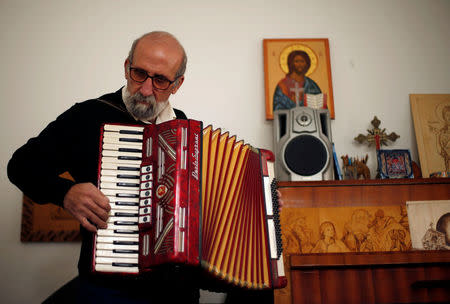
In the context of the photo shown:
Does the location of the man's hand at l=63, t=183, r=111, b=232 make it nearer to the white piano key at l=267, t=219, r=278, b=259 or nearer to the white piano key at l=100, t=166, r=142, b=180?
the white piano key at l=100, t=166, r=142, b=180

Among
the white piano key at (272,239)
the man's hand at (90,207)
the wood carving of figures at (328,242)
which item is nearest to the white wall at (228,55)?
the wood carving of figures at (328,242)

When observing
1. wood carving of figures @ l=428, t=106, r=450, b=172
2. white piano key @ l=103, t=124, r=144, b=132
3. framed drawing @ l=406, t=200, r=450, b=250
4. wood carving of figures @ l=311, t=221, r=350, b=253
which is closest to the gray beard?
white piano key @ l=103, t=124, r=144, b=132

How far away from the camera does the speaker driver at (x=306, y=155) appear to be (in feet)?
5.19

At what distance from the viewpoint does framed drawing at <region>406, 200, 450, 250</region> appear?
56.1 inches

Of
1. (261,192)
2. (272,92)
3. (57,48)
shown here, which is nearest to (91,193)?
(261,192)

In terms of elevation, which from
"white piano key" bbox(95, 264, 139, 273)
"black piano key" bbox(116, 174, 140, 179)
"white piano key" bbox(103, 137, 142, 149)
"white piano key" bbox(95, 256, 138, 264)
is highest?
"white piano key" bbox(103, 137, 142, 149)

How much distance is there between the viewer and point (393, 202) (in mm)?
1470

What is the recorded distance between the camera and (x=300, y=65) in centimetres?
205

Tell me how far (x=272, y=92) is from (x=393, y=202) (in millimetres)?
907

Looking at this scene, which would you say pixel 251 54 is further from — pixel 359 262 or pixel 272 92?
pixel 359 262

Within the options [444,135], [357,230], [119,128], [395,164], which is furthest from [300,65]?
[119,128]

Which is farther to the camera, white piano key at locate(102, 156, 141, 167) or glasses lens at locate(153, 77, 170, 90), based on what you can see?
glasses lens at locate(153, 77, 170, 90)

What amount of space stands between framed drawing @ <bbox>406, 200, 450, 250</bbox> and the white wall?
1.71 ft

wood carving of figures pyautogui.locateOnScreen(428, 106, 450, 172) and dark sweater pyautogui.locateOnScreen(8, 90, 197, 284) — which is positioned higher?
wood carving of figures pyautogui.locateOnScreen(428, 106, 450, 172)
